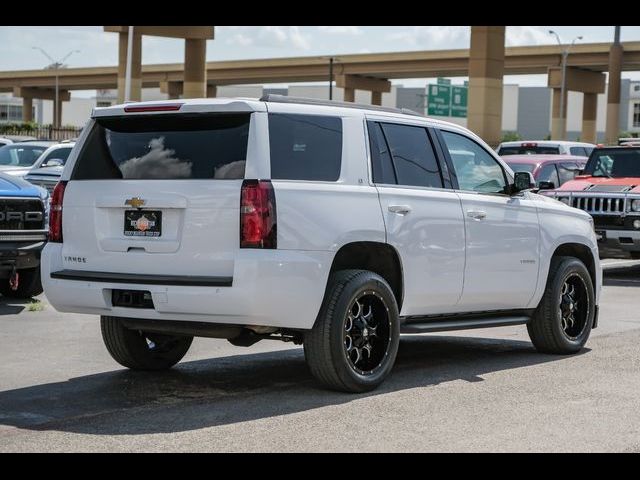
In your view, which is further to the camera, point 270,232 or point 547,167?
point 547,167

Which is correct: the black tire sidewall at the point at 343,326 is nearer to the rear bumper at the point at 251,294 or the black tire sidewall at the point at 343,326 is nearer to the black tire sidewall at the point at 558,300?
the rear bumper at the point at 251,294

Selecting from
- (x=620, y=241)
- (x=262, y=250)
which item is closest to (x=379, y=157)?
(x=262, y=250)

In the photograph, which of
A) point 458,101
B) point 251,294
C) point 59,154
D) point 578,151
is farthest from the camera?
point 458,101

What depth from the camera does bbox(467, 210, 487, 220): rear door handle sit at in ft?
30.6

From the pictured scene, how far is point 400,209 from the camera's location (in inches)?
340

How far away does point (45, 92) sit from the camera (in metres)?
132

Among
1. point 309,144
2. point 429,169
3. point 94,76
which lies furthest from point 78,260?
point 94,76

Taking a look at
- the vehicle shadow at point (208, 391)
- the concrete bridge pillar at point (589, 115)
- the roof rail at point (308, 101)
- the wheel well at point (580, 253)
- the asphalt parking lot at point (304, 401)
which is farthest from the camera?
the concrete bridge pillar at point (589, 115)

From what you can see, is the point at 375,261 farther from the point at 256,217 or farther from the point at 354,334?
the point at 256,217

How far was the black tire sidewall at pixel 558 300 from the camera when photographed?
33.6 feet

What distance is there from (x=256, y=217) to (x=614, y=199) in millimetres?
11341

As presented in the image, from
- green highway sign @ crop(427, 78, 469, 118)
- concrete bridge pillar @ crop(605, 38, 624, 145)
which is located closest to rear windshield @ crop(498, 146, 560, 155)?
green highway sign @ crop(427, 78, 469, 118)

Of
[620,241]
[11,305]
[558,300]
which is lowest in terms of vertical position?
[11,305]

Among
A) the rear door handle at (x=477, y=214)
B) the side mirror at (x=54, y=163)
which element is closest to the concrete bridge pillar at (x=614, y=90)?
the side mirror at (x=54, y=163)
